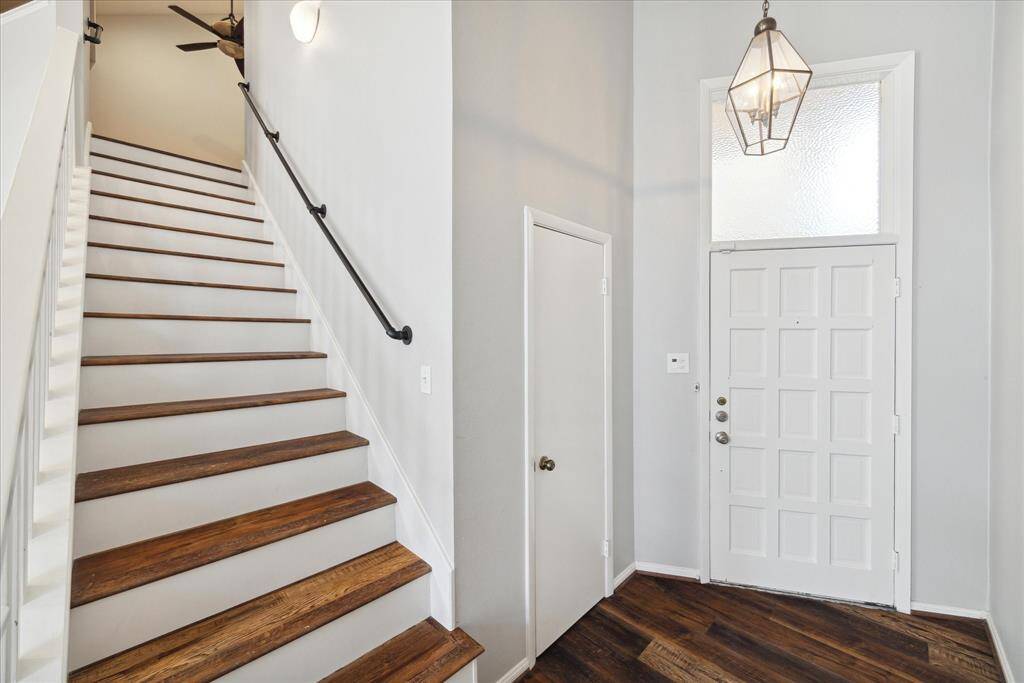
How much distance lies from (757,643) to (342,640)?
1.91m

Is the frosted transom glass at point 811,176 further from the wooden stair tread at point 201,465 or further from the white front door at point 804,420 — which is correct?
the wooden stair tread at point 201,465

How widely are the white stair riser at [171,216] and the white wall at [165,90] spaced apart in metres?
2.51

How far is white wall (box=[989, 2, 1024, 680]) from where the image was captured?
6.47ft

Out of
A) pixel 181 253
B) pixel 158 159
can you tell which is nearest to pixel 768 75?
pixel 181 253

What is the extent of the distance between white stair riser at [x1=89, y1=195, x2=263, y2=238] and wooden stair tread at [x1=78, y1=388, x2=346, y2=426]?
5.00 ft

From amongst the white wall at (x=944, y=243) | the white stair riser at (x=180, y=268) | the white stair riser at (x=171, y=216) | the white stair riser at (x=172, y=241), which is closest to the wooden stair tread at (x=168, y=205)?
the white stair riser at (x=171, y=216)

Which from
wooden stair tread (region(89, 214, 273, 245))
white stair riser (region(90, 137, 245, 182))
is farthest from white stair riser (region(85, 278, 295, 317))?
white stair riser (region(90, 137, 245, 182))

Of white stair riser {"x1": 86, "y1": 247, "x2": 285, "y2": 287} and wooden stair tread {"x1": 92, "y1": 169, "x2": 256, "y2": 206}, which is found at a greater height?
wooden stair tread {"x1": 92, "y1": 169, "x2": 256, "y2": 206}

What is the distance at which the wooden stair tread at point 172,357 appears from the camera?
1.93 meters

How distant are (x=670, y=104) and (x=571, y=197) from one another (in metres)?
1.15

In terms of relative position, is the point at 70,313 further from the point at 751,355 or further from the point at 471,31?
the point at 751,355

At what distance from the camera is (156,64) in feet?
16.1

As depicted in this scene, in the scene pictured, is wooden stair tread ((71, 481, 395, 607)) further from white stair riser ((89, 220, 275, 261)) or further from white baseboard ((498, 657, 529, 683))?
white stair riser ((89, 220, 275, 261))

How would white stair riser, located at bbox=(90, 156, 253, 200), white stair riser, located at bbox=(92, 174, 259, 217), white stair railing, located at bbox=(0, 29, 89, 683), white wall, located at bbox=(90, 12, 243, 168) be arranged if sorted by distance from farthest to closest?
1. white wall, located at bbox=(90, 12, 243, 168)
2. white stair riser, located at bbox=(90, 156, 253, 200)
3. white stair riser, located at bbox=(92, 174, 259, 217)
4. white stair railing, located at bbox=(0, 29, 89, 683)
